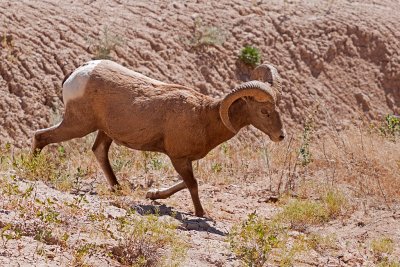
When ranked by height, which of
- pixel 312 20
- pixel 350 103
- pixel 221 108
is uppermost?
pixel 221 108

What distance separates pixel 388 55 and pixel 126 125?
11384 mm

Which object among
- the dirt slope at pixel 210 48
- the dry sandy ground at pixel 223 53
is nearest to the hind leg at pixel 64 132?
the dry sandy ground at pixel 223 53

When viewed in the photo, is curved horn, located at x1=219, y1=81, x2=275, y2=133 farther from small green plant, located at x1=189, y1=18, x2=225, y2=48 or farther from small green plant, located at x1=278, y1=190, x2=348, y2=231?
small green plant, located at x1=189, y1=18, x2=225, y2=48

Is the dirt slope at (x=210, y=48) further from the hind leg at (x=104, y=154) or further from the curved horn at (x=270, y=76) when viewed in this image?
the curved horn at (x=270, y=76)

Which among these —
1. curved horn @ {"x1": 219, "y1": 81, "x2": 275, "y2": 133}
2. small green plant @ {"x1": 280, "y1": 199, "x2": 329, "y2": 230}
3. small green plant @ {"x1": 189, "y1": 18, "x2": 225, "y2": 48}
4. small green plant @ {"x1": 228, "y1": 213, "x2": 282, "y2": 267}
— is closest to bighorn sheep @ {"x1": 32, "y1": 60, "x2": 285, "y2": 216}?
curved horn @ {"x1": 219, "y1": 81, "x2": 275, "y2": 133}

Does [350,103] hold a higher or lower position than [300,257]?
lower

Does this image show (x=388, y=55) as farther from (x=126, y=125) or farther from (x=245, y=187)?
(x=126, y=125)

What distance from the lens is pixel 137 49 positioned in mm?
16375

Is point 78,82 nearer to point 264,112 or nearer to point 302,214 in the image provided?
point 264,112

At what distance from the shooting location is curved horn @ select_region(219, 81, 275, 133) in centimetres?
890

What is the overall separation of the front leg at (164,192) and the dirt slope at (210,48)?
13.9 feet

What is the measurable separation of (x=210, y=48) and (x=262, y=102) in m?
8.56

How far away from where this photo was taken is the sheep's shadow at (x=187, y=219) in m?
8.47

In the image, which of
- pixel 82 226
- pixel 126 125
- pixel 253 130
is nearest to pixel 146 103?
pixel 126 125
